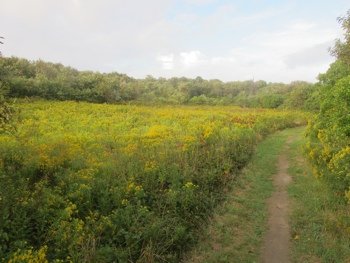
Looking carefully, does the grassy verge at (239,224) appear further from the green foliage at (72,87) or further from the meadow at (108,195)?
the green foliage at (72,87)

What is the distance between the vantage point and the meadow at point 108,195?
616 centimetres

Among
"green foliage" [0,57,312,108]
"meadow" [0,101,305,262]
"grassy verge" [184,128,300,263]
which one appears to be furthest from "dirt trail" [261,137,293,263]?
"green foliage" [0,57,312,108]

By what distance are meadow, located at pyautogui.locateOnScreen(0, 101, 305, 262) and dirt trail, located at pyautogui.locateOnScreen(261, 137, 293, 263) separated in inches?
60.5

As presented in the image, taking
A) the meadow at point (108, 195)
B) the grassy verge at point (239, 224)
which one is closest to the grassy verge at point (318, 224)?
the grassy verge at point (239, 224)

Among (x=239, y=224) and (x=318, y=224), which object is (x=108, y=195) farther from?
(x=318, y=224)

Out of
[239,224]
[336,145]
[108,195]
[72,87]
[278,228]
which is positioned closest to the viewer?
[108,195]

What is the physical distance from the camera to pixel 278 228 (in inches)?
347

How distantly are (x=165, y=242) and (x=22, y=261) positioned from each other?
285 centimetres

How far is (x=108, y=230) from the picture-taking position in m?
6.77

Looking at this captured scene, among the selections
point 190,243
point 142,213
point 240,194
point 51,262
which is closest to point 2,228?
point 51,262

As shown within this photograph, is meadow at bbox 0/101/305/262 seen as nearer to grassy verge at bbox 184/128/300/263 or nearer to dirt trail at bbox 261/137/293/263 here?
grassy verge at bbox 184/128/300/263

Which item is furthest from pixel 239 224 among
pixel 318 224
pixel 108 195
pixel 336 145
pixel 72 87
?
pixel 72 87

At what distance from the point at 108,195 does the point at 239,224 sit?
3.40m

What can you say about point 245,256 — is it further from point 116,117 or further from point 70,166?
point 116,117
